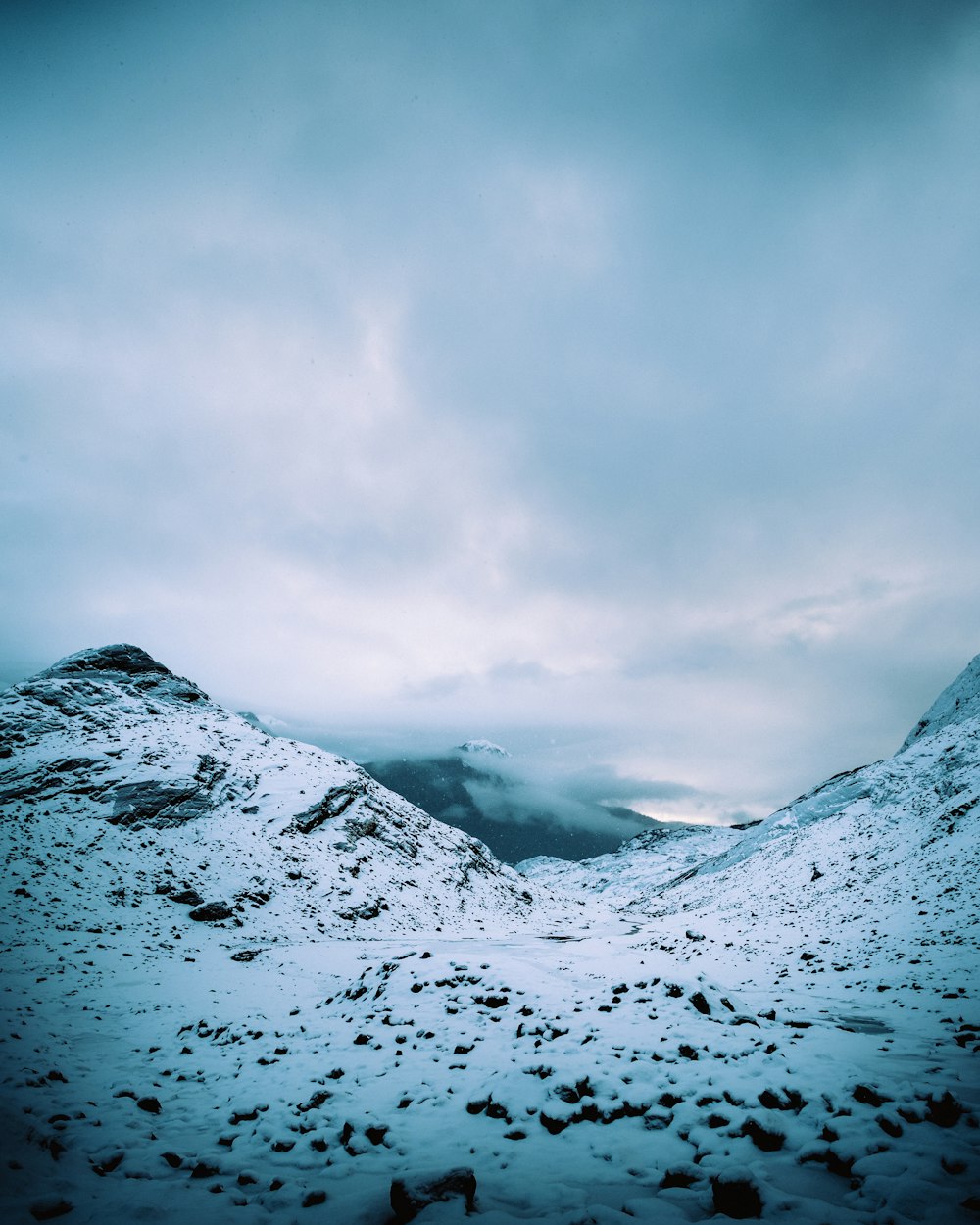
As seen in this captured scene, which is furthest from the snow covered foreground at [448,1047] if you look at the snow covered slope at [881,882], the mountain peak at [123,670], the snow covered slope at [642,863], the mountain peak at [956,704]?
the snow covered slope at [642,863]

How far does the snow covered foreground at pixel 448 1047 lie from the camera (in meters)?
5.30

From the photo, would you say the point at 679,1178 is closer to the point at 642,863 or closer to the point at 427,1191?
the point at 427,1191

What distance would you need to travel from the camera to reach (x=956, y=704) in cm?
4456

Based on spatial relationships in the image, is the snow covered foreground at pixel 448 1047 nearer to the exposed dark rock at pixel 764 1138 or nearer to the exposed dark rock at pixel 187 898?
the exposed dark rock at pixel 764 1138

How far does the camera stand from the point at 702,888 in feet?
171

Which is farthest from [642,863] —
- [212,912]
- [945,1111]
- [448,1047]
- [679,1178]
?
[679,1178]

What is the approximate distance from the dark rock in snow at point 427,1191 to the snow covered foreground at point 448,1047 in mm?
29

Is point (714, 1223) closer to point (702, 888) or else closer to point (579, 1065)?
point (579, 1065)

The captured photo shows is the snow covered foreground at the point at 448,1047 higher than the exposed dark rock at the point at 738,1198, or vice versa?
the exposed dark rock at the point at 738,1198

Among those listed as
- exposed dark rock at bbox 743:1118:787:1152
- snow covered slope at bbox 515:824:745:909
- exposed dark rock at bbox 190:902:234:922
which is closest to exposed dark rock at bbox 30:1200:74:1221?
exposed dark rock at bbox 743:1118:787:1152

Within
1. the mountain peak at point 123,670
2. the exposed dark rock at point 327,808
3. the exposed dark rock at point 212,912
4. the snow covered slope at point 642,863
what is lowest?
the snow covered slope at point 642,863

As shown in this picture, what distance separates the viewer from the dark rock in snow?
5.02 metres

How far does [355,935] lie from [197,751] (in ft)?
72.3

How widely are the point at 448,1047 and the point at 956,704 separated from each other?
5748cm
